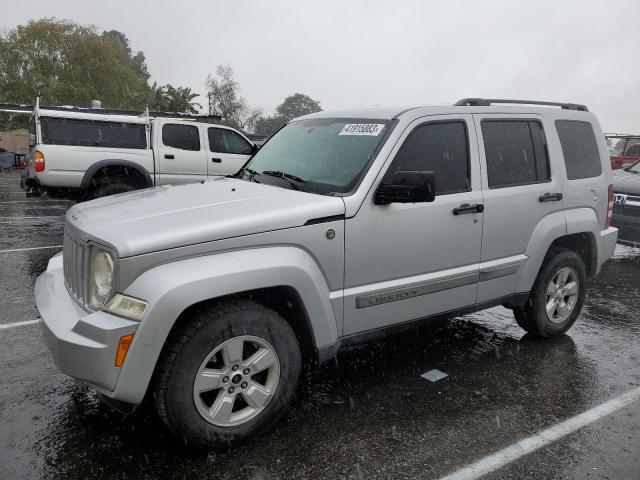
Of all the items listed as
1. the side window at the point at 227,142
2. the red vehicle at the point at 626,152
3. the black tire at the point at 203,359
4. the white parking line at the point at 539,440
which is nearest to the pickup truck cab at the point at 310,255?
the black tire at the point at 203,359

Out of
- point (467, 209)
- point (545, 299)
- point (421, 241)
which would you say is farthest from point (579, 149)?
point (421, 241)

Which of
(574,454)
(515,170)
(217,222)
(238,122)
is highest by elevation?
(238,122)

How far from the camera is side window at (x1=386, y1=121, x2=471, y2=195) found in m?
3.45

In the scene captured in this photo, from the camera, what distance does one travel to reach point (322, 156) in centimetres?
357

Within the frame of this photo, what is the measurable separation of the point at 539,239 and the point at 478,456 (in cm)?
196

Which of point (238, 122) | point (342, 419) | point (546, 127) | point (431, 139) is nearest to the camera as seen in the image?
point (342, 419)

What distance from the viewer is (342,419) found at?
10.3 feet

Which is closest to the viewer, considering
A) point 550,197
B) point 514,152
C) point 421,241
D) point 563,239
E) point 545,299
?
point 421,241

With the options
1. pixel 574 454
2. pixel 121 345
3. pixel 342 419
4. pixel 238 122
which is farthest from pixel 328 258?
pixel 238 122

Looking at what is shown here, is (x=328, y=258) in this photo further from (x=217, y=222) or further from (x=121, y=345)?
(x=121, y=345)

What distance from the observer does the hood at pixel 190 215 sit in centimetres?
256

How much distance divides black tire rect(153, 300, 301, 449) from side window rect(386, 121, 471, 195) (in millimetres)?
1317

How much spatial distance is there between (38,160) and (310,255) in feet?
25.0

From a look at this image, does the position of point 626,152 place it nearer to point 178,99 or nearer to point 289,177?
point 289,177
